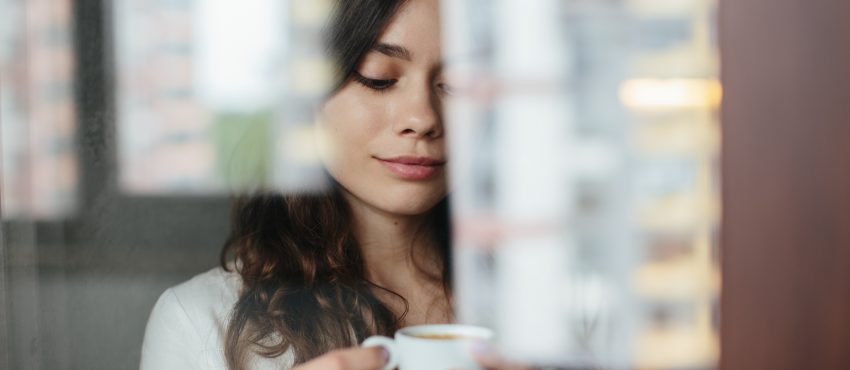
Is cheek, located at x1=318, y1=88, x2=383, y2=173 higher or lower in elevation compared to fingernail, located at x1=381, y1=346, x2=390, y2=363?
higher

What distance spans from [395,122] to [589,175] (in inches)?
5.9

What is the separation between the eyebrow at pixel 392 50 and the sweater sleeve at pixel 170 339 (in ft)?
0.83

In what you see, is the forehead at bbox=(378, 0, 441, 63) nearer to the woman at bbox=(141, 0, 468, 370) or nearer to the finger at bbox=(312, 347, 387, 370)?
the woman at bbox=(141, 0, 468, 370)

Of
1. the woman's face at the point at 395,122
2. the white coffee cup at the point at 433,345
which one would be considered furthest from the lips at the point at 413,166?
the white coffee cup at the point at 433,345

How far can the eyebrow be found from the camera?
0.66m

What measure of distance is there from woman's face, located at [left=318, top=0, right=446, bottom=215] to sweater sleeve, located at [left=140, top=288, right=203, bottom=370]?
0.55 ft

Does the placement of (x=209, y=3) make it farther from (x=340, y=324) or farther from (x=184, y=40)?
(x=340, y=324)

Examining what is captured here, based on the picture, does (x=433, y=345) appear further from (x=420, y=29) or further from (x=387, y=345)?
(x=420, y=29)

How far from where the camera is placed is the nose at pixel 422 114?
2.15 ft

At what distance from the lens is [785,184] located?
2.03ft

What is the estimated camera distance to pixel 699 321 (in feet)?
2.06

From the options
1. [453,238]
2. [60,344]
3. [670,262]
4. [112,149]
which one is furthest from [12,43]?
[670,262]

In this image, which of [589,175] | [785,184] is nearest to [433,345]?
[589,175]

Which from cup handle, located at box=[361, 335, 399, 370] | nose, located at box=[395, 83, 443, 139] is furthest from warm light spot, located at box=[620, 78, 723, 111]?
cup handle, located at box=[361, 335, 399, 370]
